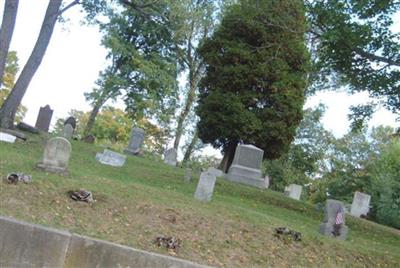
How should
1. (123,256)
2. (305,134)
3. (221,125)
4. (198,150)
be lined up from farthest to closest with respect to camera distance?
(198,150) → (305,134) → (221,125) → (123,256)

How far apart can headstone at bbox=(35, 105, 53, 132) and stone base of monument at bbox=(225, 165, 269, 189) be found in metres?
8.39

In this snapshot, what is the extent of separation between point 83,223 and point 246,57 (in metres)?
16.1

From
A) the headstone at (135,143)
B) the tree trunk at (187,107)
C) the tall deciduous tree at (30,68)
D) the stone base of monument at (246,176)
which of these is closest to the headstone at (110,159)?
the tall deciduous tree at (30,68)

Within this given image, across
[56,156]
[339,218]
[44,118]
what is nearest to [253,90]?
[44,118]

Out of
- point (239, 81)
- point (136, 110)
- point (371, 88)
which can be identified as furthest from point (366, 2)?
point (136, 110)

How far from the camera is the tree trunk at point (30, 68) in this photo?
1433 centimetres

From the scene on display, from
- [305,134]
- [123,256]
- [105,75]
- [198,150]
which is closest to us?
[123,256]

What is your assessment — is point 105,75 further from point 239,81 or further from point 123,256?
point 123,256

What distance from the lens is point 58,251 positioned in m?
5.92

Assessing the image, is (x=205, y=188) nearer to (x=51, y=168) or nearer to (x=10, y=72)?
(x=51, y=168)

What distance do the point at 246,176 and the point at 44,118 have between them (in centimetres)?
935

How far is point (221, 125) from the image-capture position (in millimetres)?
21562

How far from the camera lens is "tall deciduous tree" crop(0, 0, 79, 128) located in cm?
1433

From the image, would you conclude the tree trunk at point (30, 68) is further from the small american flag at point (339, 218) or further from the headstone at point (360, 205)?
the headstone at point (360, 205)
